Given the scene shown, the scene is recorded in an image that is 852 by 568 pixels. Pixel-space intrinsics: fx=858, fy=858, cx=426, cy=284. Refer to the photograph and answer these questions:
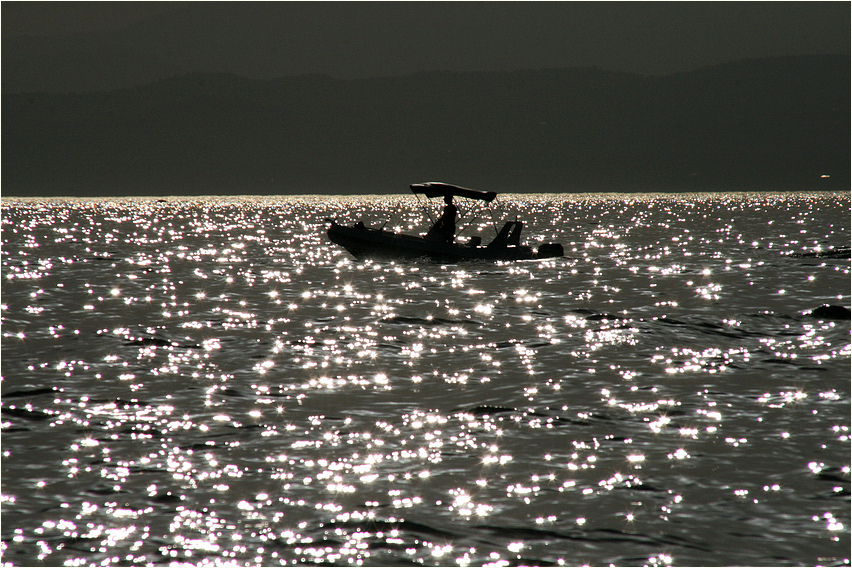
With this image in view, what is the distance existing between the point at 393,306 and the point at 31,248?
47773mm

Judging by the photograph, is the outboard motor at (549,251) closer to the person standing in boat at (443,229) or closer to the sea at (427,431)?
the person standing in boat at (443,229)

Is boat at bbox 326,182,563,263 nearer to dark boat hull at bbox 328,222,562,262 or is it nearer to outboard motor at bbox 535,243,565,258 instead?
dark boat hull at bbox 328,222,562,262

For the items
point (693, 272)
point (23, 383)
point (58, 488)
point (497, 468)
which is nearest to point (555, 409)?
point (497, 468)

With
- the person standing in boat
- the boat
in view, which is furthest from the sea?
the boat

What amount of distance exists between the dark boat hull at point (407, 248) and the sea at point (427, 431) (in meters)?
11.1

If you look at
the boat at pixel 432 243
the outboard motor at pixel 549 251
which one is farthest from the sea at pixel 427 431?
the outboard motor at pixel 549 251

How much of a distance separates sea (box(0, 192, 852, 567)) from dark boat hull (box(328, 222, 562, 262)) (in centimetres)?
1112

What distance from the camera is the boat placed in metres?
45.6

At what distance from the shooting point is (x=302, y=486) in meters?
11.9

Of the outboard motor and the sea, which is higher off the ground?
the outboard motor

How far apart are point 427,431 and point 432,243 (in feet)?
102

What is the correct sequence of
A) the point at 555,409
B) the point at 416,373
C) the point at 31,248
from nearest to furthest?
the point at 555,409 → the point at 416,373 → the point at 31,248

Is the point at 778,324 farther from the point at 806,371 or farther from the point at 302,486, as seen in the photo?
the point at 302,486

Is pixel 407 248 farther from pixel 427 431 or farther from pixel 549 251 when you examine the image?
pixel 427 431
